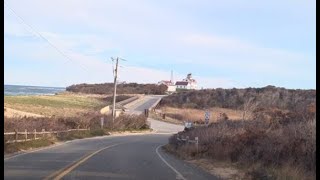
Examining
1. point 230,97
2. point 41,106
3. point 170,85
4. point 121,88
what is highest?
point 170,85

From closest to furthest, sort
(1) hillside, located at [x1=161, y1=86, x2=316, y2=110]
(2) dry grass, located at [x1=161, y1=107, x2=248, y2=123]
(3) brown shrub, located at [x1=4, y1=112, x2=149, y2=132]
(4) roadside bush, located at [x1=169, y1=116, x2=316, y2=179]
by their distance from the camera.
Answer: (4) roadside bush, located at [x1=169, y1=116, x2=316, y2=179] < (3) brown shrub, located at [x1=4, y1=112, x2=149, y2=132] < (2) dry grass, located at [x1=161, y1=107, x2=248, y2=123] < (1) hillside, located at [x1=161, y1=86, x2=316, y2=110]

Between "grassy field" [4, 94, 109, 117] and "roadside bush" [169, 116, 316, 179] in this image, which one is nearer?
"roadside bush" [169, 116, 316, 179]

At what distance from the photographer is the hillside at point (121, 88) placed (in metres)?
146

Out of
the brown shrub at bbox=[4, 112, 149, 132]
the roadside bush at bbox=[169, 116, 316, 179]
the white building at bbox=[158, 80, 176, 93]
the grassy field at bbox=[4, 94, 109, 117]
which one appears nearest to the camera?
the roadside bush at bbox=[169, 116, 316, 179]

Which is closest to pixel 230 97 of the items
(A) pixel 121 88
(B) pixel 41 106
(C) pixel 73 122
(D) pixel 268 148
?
(A) pixel 121 88

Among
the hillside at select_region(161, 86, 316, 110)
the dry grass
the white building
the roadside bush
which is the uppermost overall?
the white building

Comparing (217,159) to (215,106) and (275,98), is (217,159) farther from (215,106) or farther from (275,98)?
(215,106)

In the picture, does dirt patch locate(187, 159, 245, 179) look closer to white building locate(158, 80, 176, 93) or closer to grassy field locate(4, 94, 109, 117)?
grassy field locate(4, 94, 109, 117)

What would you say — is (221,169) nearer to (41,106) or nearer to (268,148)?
(268,148)

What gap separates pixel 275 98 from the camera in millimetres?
102125

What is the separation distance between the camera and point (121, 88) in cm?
16900

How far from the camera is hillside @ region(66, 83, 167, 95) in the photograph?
146m

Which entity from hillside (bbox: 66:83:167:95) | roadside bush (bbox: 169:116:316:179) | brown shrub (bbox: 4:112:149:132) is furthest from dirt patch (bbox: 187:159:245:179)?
hillside (bbox: 66:83:167:95)

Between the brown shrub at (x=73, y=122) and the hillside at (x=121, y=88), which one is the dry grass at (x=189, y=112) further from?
the hillside at (x=121, y=88)
